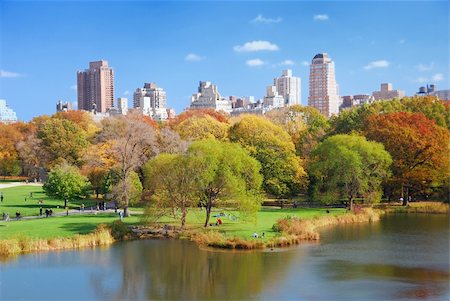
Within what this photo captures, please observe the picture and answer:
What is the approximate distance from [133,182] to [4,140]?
43102 millimetres

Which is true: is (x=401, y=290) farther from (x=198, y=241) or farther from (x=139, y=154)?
(x=139, y=154)

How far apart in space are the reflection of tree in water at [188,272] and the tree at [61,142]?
34.8 m

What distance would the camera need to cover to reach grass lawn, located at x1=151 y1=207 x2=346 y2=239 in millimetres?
35125

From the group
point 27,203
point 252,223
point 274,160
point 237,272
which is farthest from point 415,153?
→ point 27,203

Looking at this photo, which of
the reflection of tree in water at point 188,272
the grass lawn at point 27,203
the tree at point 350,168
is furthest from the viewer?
the tree at point 350,168

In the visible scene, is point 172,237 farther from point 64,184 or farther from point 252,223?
point 64,184

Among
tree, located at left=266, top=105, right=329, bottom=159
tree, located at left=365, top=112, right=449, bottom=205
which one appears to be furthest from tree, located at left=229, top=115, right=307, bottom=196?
tree, located at left=365, top=112, right=449, bottom=205

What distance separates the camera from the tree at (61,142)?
218 feet

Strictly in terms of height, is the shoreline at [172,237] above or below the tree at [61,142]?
below

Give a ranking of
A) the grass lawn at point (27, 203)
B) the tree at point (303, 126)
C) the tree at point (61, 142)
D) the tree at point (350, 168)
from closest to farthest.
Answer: the grass lawn at point (27, 203)
the tree at point (350, 168)
the tree at point (303, 126)
the tree at point (61, 142)

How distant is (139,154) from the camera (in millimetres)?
51875

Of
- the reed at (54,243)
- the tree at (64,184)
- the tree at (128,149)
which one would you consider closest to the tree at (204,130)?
the tree at (128,149)

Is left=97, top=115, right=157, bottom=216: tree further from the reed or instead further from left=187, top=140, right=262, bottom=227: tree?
left=187, top=140, right=262, bottom=227: tree

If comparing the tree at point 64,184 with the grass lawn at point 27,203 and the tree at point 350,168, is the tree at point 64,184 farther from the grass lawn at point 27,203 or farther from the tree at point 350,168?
the tree at point 350,168
